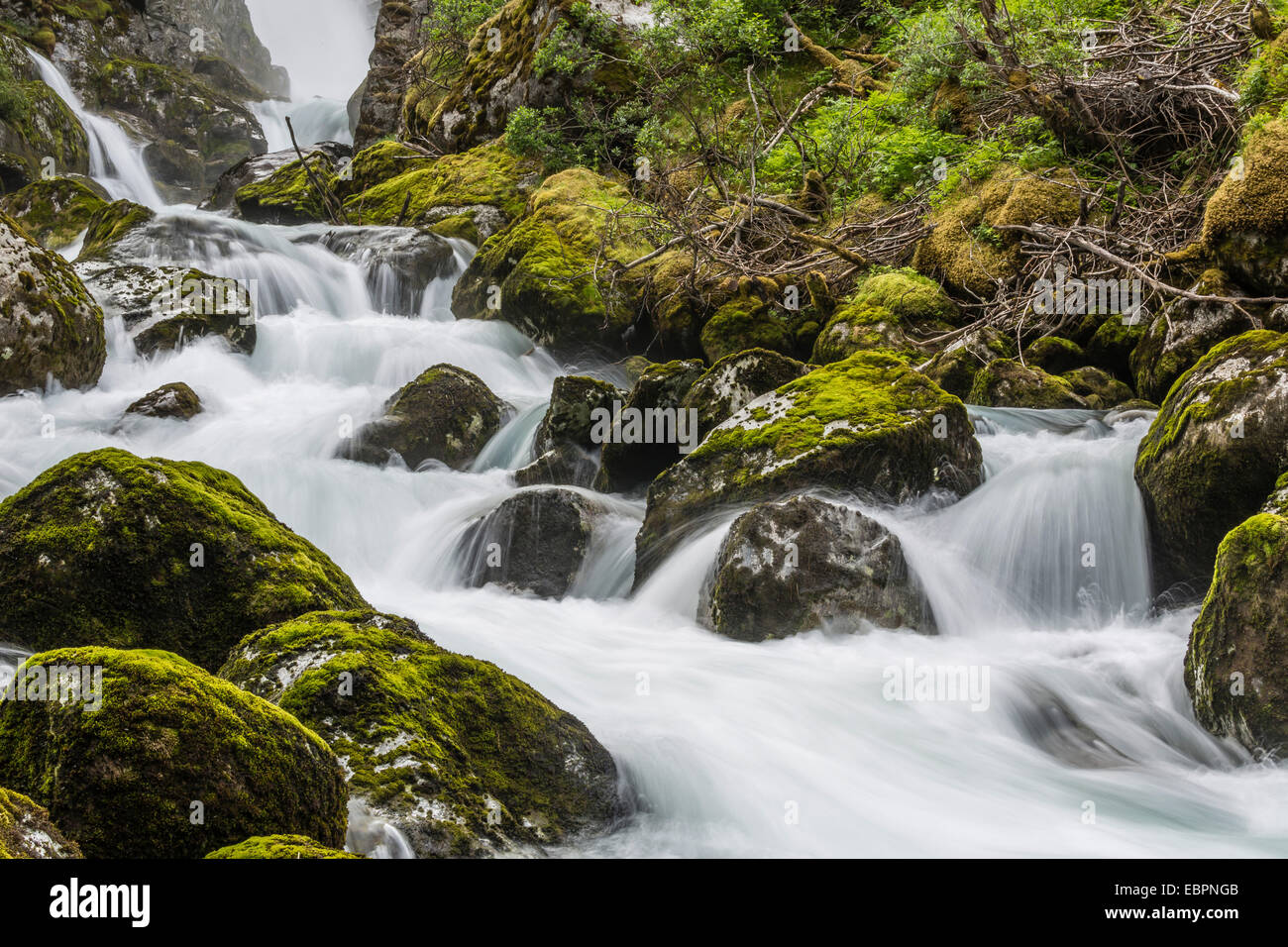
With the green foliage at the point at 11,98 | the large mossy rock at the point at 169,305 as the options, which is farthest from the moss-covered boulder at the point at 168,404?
the green foliage at the point at 11,98

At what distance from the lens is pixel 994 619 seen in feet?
21.8

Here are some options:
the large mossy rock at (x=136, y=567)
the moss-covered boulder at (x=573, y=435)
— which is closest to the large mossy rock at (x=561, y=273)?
the moss-covered boulder at (x=573, y=435)

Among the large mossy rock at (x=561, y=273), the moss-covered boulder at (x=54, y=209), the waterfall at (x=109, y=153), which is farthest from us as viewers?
the waterfall at (x=109, y=153)

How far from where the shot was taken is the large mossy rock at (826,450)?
7082 millimetres

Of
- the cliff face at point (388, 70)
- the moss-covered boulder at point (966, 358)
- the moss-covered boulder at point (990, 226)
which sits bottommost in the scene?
the moss-covered boulder at point (966, 358)

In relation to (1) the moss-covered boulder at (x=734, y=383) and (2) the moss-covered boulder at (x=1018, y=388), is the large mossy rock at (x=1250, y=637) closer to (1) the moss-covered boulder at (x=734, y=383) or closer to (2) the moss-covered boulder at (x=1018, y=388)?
(2) the moss-covered boulder at (x=1018, y=388)

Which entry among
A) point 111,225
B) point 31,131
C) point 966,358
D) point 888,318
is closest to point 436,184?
point 111,225

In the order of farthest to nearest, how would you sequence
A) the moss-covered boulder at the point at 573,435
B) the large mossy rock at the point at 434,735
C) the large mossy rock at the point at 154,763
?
the moss-covered boulder at the point at 573,435 → the large mossy rock at the point at 434,735 → the large mossy rock at the point at 154,763

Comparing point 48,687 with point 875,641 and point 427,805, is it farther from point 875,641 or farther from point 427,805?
point 875,641

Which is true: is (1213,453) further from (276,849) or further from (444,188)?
(444,188)

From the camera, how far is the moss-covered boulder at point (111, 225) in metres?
15.2

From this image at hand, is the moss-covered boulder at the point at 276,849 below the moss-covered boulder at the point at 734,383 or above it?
below

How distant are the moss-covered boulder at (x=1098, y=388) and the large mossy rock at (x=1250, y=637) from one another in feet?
13.3

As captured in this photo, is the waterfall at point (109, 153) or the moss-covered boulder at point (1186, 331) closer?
the moss-covered boulder at point (1186, 331)
